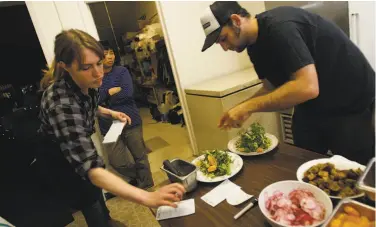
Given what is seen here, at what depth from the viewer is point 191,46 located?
259 cm

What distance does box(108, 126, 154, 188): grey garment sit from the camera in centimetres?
221

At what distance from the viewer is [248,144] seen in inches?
46.6

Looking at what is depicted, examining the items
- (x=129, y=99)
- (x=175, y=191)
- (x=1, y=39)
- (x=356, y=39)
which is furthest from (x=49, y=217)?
(x=356, y=39)

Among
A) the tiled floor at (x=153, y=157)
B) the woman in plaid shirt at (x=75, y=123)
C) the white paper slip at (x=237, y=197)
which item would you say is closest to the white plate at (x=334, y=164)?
the white paper slip at (x=237, y=197)

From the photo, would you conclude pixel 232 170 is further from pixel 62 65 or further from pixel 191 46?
pixel 191 46

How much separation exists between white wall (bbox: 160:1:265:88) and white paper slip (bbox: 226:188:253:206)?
1.79m

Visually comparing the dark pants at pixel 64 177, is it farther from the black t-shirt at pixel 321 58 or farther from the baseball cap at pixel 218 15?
the black t-shirt at pixel 321 58

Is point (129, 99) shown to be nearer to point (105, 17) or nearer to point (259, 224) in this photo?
point (259, 224)

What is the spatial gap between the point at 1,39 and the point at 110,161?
53.6 inches

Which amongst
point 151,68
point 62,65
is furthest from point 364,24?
point 151,68

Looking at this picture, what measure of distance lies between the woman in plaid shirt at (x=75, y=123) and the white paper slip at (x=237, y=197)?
18cm

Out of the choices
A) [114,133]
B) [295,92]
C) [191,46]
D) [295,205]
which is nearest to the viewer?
[295,205]

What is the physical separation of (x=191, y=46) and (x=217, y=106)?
767 millimetres

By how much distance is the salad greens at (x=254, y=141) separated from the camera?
1165 mm
